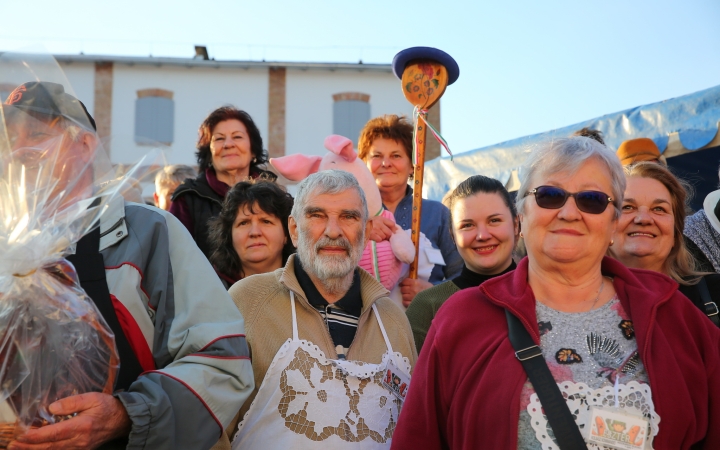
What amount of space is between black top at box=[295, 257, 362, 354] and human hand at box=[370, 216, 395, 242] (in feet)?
3.02

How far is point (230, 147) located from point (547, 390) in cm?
325

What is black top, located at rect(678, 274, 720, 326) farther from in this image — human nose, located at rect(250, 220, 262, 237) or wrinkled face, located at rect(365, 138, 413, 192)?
human nose, located at rect(250, 220, 262, 237)

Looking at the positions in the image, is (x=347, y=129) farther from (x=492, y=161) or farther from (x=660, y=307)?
(x=660, y=307)

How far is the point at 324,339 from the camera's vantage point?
3051mm

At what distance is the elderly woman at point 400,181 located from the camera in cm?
473

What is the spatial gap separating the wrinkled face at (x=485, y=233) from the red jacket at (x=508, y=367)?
45.1 inches

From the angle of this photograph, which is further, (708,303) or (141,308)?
(708,303)

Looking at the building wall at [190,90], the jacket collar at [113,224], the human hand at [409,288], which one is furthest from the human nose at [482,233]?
the building wall at [190,90]

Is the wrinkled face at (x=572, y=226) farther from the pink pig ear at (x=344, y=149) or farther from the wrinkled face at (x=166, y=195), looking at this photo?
the wrinkled face at (x=166, y=195)

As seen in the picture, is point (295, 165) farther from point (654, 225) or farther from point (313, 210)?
point (654, 225)

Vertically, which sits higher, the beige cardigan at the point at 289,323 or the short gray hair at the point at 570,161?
the short gray hair at the point at 570,161

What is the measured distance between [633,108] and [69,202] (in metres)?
4.99

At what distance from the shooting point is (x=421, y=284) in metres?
4.33

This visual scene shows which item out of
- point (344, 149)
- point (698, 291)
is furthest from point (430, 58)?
point (698, 291)
